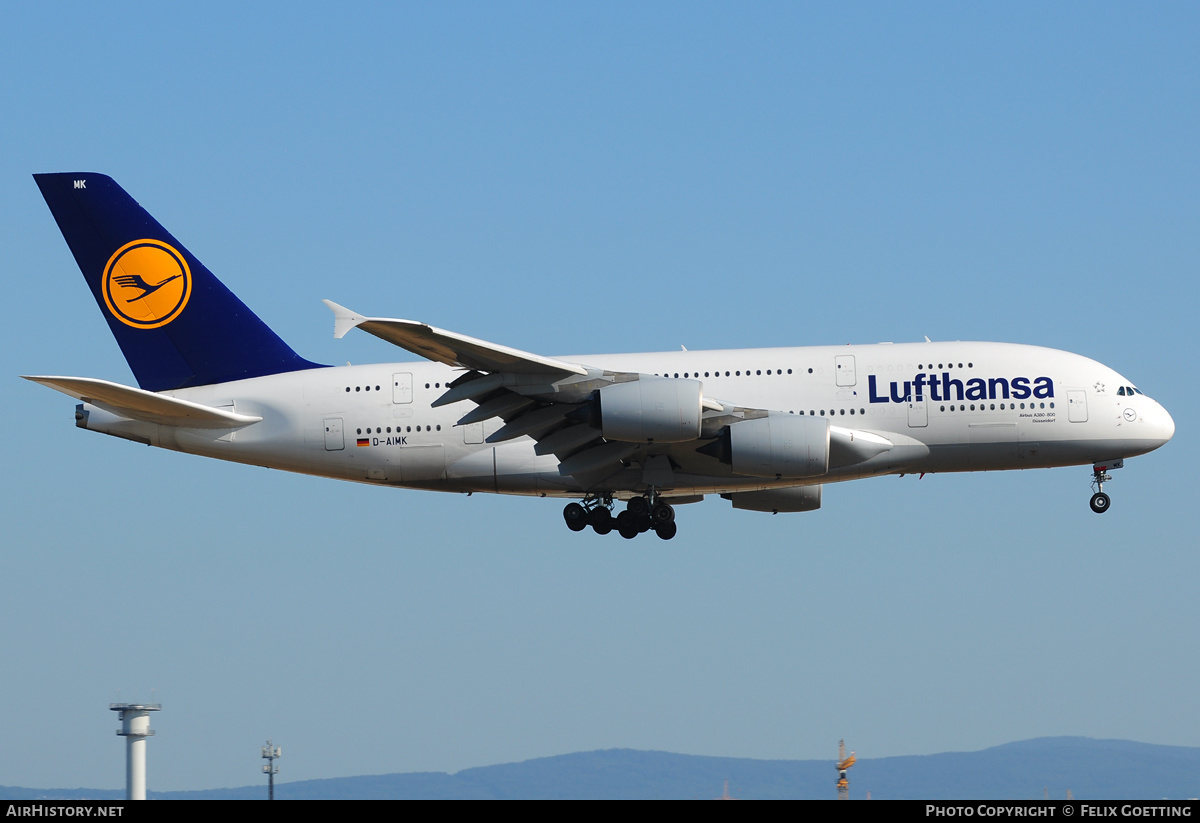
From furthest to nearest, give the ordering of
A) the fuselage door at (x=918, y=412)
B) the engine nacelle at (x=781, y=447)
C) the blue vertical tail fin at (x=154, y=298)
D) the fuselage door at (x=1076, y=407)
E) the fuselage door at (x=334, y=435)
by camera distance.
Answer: the blue vertical tail fin at (x=154, y=298)
the fuselage door at (x=334, y=435)
the fuselage door at (x=1076, y=407)
the fuselage door at (x=918, y=412)
the engine nacelle at (x=781, y=447)

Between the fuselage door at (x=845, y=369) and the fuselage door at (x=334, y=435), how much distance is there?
12.0 metres

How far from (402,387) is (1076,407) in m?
16.1

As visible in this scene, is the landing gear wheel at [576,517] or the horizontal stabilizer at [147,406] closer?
the horizontal stabilizer at [147,406]

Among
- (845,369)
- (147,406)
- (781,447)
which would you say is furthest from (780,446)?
(147,406)

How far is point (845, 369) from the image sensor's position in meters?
31.7

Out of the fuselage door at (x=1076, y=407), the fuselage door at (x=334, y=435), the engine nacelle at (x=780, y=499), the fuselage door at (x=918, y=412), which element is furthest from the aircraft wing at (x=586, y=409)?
the fuselage door at (x=1076, y=407)

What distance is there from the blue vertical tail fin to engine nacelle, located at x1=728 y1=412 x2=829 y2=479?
11.7 metres

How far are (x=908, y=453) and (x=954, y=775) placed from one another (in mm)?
123245

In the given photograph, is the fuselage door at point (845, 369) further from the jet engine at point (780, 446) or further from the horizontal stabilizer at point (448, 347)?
the horizontal stabilizer at point (448, 347)

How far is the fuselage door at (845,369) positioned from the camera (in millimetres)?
31594

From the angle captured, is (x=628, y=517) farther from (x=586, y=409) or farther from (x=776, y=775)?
(x=776, y=775)
